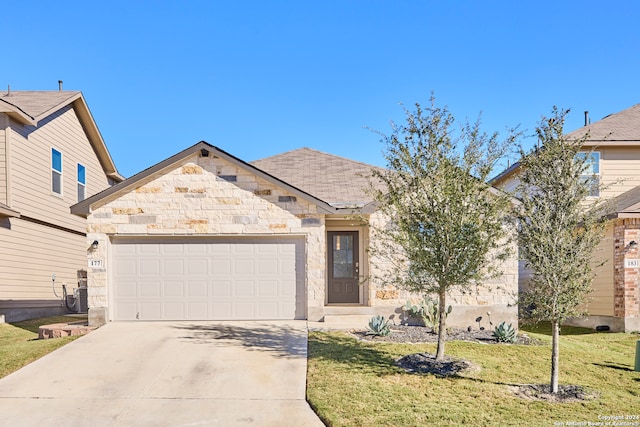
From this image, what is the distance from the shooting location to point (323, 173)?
54.5 ft

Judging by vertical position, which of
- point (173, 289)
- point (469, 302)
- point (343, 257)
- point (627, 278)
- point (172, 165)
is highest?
point (172, 165)

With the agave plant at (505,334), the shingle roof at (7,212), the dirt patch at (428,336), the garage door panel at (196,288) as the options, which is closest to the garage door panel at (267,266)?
the garage door panel at (196,288)

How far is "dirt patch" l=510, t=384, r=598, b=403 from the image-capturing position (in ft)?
22.8

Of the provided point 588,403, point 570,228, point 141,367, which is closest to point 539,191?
point 570,228

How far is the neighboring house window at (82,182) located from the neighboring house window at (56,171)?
1.54m

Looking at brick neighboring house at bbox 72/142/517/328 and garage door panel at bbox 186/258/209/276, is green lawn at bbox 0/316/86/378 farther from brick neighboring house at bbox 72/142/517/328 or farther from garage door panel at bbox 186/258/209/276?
garage door panel at bbox 186/258/209/276

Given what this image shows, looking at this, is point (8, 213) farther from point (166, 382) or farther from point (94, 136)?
point (166, 382)

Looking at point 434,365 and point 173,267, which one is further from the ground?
point 173,267

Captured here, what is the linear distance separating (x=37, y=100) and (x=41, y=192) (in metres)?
3.77

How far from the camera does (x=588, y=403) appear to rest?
22.2ft

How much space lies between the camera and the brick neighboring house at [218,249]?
12219mm

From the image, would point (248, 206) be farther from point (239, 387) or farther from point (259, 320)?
point (239, 387)

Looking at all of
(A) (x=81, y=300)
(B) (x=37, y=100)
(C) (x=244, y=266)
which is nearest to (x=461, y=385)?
(C) (x=244, y=266)

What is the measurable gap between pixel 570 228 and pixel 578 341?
654cm
